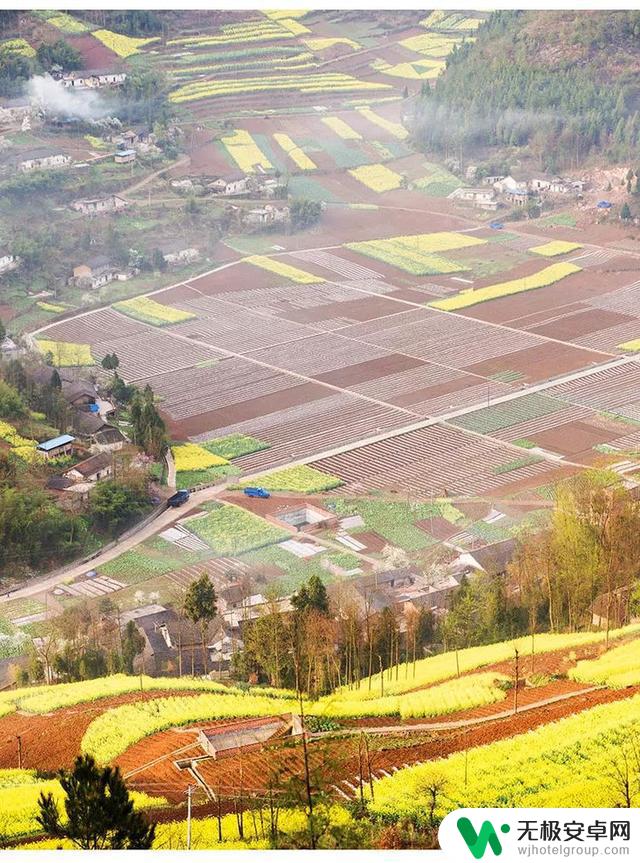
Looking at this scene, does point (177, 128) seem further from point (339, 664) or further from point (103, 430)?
point (339, 664)

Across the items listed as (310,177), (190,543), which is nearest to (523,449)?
(190,543)

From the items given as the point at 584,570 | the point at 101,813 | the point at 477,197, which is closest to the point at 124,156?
the point at 477,197

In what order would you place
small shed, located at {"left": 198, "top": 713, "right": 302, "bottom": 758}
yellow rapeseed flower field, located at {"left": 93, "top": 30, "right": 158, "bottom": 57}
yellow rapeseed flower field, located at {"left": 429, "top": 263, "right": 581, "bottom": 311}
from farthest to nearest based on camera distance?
yellow rapeseed flower field, located at {"left": 93, "top": 30, "right": 158, "bottom": 57} → yellow rapeseed flower field, located at {"left": 429, "top": 263, "right": 581, "bottom": 311} → small shed, located at {"left": 198, "top": 713, "right": 302, "bottom": 758}

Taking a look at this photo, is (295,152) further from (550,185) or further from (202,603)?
(202,603)

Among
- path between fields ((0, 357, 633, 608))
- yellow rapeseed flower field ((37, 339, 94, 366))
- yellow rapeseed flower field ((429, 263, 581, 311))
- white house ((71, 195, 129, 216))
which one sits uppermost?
white house ((71, 195, 129, 216))

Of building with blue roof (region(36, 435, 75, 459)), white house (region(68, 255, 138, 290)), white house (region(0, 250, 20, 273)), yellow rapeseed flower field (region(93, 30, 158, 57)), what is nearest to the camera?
building with blue roof (region(36, 435, 75, 459))

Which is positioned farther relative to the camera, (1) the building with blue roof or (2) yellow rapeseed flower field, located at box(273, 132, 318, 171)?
(2) yellow rapeseed flower field, located at box(273, 132, 318, 171)

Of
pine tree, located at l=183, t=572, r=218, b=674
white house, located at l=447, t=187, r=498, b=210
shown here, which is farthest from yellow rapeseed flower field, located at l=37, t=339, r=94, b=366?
pine tree, located at l=183, t=572, r=218, b=674

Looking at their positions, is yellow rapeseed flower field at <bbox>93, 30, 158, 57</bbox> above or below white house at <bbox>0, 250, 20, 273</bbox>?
above

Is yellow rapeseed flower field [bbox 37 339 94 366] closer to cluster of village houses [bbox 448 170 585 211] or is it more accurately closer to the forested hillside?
cluster of village houses [bbox 448 170 585 211]
